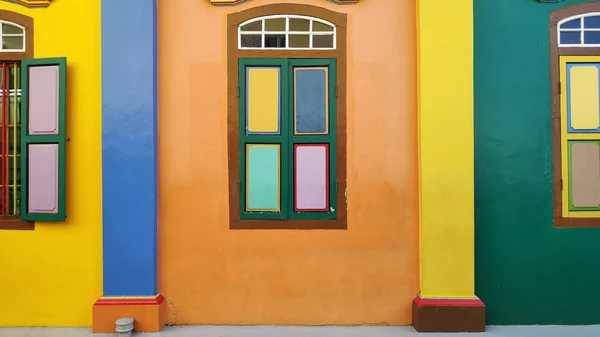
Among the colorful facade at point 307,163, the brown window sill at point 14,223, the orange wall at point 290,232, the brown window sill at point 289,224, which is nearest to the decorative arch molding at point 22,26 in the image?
the colorful facade at point 307,163

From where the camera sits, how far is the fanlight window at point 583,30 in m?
4.30

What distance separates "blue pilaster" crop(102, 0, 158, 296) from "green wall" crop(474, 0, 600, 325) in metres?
3.39

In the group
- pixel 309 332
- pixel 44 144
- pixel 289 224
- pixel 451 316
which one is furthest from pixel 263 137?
pixel 451 316

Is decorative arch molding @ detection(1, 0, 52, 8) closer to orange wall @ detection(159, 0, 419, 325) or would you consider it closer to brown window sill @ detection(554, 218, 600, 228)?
orange wall @ detection(159, 0, 419, 325)

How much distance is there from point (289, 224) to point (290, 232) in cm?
8

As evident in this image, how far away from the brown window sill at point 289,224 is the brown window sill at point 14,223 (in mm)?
2069

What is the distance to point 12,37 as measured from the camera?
4.32 metres

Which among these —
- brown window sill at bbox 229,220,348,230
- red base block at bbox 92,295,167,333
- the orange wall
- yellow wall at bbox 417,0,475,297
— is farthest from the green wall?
red base block at bbox 92,295,167,333

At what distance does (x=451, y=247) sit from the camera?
4.14 meters

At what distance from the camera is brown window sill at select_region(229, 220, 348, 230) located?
430cm

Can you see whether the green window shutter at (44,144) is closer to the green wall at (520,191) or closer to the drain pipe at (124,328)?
the drain pipe at (124,328)

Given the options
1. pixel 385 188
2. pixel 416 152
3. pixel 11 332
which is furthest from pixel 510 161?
pixel 11 332

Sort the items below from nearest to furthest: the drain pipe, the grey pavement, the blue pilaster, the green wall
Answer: the drain pipe < the grey pavement < the blue pilaster < the green wall

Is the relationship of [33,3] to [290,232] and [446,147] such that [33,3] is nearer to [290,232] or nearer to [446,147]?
[290,232]
